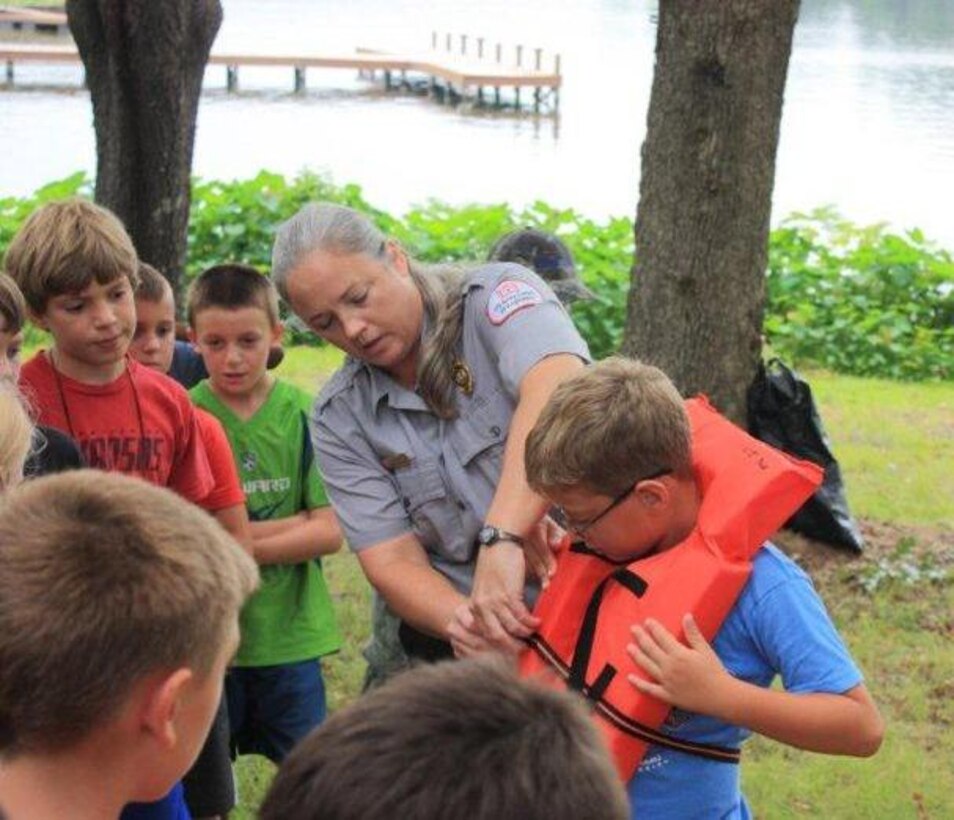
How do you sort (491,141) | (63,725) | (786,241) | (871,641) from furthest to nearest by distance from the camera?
(491,141), (786,241), (871,641), (63,725)

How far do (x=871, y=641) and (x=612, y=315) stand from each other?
5.20m

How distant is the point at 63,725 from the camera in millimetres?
1823

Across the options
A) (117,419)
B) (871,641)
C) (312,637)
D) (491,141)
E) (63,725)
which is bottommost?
(491,141)

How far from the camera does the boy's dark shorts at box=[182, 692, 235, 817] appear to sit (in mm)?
3527

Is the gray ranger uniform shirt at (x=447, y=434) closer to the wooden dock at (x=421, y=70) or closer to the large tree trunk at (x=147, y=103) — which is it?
the large tree trunk at (x=147, y=103)

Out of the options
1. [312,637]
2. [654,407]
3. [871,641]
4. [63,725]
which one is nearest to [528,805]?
[63,725]

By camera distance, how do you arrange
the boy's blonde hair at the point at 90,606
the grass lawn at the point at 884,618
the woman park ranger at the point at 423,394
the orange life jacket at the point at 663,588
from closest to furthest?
the boy's blonde hair at the point at 90,606
the orange life jacket at the point at 663,588
the woman park ranger at the point at 423,394
the grass lawn at the point at 884,618

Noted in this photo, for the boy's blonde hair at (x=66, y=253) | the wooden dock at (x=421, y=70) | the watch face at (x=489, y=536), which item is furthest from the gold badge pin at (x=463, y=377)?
the wooden dock at (x=421, y=70)

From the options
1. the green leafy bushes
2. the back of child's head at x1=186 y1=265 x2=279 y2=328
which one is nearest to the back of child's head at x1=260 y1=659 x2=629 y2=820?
the back of child's head at x1=186 y1=265 x2=279 y2=328

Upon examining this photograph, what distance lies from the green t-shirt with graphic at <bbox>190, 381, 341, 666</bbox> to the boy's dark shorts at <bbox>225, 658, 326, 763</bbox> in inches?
1.6

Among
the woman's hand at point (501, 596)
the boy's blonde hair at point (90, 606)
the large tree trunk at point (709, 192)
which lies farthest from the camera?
the large tree trunk at point (709, 192)

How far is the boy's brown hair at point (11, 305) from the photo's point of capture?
3326 mm

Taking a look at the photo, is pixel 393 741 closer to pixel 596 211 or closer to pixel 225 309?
pixel 225 309

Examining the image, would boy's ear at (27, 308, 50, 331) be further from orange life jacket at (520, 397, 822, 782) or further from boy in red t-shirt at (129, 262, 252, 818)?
orange life jacket at (520, 397, 822, 782)
